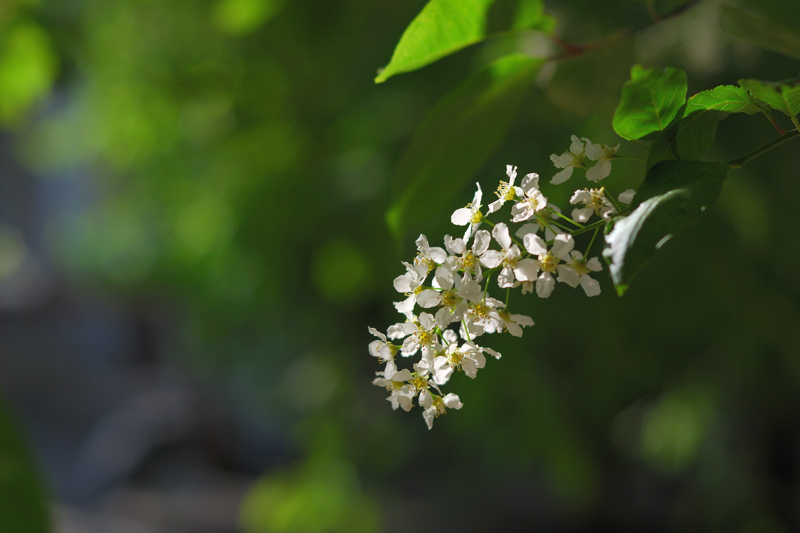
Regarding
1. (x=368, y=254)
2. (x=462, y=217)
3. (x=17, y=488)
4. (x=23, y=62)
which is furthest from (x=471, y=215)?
(x=23, y=62)

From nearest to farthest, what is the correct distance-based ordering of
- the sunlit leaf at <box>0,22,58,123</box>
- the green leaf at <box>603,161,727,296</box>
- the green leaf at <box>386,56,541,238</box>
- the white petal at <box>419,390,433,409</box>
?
the green leaf at <box>603,161,727,296</box>
the white petal at <box>419,390,433,409</box>
the green leaf at <box>386,56,541,238</box>
the sunlit leaf at <box>0,22,58,123</box>

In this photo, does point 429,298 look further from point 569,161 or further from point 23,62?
point 23,62

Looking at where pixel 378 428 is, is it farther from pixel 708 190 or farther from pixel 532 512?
pixel 708 190

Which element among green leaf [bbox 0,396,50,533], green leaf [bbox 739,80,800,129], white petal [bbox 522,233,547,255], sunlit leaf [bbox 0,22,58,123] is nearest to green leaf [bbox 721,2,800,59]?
green leaf [bbox 739,80,800,129]

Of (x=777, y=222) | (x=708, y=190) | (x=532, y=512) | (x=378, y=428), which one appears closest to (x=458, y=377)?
(x=378, y=428)

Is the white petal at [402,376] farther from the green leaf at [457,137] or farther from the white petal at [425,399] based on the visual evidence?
the green leaf at [457,137]

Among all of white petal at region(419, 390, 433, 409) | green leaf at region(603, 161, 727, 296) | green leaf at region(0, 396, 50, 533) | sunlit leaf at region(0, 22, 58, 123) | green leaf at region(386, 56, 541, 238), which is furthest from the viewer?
sunlit leaf at region(0, 22, 58, 123)

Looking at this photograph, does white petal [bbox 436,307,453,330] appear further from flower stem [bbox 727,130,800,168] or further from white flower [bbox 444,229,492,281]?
flower stem [bbox 727,130,800,168]
